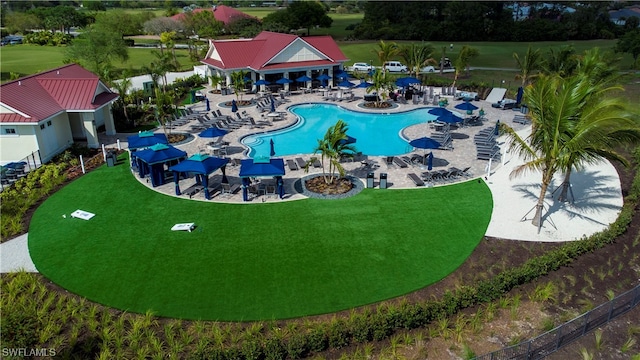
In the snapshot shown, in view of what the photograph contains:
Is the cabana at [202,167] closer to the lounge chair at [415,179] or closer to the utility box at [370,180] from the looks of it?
the utility box at [370,180]

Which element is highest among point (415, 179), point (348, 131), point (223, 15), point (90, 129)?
point (223, 15)

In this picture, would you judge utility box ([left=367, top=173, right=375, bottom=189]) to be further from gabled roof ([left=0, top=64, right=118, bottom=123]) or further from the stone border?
gabled roof ([left=0, top=64, right=118, bottom=123])

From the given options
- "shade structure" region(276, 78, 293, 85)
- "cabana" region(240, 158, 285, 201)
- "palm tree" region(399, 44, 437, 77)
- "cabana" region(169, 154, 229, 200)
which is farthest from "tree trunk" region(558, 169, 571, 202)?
"shade structure" region(276, 78, 293, 85)

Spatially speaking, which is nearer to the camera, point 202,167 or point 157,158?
point 202,167

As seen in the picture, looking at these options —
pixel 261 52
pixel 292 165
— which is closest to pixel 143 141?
pixel 292 165

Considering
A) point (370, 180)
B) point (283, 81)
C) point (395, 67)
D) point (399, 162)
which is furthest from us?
point (395, 67)

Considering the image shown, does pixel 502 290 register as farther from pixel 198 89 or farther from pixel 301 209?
pixel 198 89

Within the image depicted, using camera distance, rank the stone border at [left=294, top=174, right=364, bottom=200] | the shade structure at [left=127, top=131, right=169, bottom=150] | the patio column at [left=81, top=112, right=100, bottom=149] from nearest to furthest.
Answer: the stone border at [left=294, top=174, right=364, bottom=200], the shade structure at [left=127, top=131, right=169, bottom=150], the patio column at [left=81, top=112, right=100, bottom=149]

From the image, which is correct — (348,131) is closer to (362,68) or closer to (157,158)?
(157,158)
